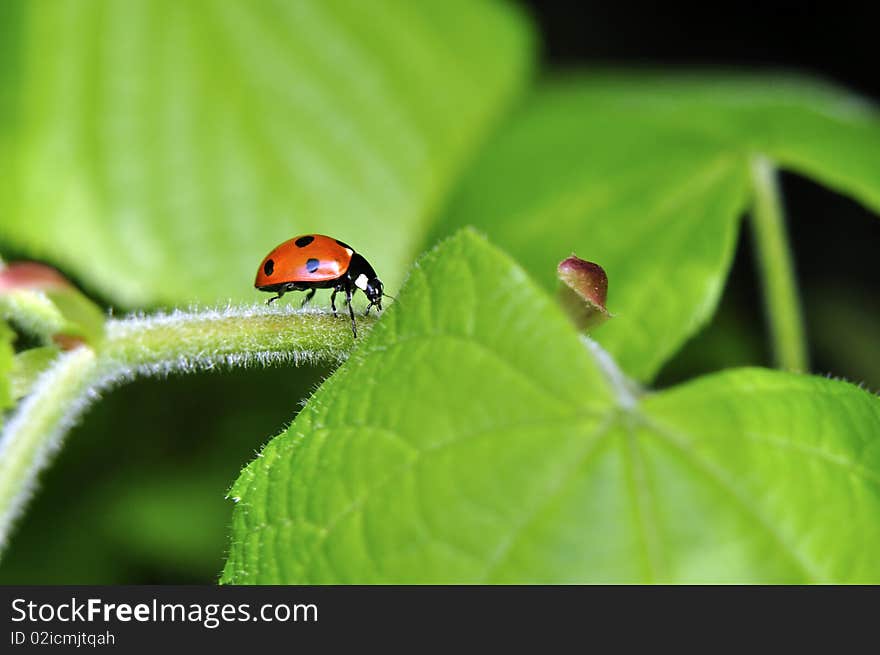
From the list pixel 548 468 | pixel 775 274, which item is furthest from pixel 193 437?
pixel 548 468

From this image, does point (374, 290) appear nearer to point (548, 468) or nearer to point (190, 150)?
point (548, 468)

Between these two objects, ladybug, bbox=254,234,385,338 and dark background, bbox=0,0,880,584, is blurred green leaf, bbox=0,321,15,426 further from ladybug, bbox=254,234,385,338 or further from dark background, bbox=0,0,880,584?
dark background, bbox=0,0,880,584

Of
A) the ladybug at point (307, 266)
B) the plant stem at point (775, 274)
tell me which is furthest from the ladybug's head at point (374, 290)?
the plant stem at point (775, 274)

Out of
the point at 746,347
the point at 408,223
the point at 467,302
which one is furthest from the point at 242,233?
the point at 467,302

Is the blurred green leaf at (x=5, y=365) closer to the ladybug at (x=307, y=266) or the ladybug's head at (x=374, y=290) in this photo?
the ladybug at (x=307, y=266)

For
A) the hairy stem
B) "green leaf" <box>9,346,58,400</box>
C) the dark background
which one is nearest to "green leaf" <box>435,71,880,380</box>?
the dark background

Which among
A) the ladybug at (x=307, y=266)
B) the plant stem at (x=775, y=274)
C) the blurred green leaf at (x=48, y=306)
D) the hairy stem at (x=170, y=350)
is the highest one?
Answer: the plant stem at (x=775, y=274)
